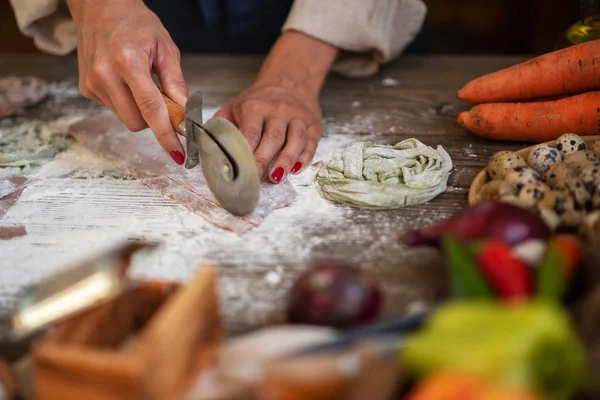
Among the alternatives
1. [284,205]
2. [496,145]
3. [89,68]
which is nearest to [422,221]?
[284,205]

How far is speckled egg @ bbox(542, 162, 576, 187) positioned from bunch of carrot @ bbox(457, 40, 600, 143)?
0.26 metres

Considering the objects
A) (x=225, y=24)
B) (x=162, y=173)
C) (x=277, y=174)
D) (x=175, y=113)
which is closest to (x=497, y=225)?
(x=277, y=174)

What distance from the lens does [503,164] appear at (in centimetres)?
110

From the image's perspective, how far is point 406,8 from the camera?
173 centimetres

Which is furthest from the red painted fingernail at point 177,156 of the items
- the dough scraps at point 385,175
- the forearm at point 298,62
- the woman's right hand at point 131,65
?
the forearm at point 298,62

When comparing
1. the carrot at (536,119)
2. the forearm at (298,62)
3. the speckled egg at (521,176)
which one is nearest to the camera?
the speckled egg at (521,176)

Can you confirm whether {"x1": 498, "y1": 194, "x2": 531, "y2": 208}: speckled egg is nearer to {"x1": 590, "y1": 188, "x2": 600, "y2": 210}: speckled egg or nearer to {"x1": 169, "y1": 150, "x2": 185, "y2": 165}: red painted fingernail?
{"x1": 590, "y1": 188, "x2": 600, "y2": 210}: speckled egg

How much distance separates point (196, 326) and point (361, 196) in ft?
1.67

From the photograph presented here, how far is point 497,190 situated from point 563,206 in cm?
11

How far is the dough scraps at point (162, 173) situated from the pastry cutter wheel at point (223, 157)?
0.11ft

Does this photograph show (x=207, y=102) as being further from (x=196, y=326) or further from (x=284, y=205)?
(x=196, y=326)

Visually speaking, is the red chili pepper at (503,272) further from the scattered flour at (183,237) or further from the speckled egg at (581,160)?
the speckled egg at (581,160)

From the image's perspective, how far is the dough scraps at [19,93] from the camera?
1606 millimetres

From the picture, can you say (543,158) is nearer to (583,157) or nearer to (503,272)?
(583,157)
